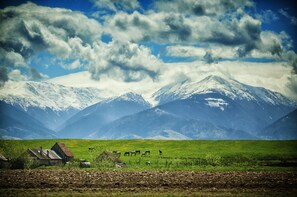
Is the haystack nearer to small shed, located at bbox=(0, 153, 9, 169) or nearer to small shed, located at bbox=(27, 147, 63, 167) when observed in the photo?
small shed, located at bbox=(27, 147, 63, 167)

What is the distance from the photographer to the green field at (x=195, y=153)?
323 feet

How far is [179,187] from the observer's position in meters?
57.8

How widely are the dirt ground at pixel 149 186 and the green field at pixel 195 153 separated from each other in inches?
996

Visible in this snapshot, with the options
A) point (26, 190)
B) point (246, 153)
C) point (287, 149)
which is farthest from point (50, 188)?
point (287, 149)

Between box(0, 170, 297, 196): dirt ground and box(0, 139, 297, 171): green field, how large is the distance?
83.0 ft

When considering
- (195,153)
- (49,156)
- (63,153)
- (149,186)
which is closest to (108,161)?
(49,156)

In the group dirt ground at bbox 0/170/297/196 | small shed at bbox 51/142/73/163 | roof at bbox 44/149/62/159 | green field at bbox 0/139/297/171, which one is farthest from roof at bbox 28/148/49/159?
dirt ground at bbox 0/170/297/196

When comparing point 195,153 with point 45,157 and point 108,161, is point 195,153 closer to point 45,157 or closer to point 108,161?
point 108,161

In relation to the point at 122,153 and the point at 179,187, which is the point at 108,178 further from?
the point at 122,153

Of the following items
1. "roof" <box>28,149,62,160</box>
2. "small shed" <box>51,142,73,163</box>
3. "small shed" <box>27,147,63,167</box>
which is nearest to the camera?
"small shed" <box>27,147,63,167</box>

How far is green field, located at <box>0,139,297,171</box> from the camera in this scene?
9850cm

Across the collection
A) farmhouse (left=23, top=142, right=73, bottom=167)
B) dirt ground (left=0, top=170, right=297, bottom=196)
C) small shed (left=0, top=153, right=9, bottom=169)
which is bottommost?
dirt ground (left=0, top=170, right=297, bottom=196)

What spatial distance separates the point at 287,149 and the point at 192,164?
4374 centimetres

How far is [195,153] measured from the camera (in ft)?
436
